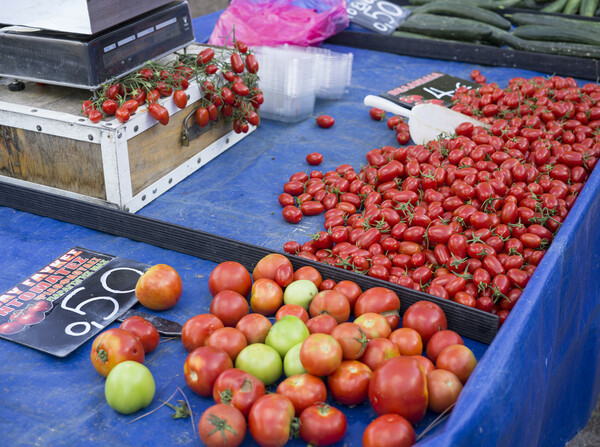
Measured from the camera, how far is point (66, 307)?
5.53 feet

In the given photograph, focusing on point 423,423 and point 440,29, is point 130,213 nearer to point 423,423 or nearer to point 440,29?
point 423,423

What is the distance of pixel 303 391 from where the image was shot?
51.8 inches

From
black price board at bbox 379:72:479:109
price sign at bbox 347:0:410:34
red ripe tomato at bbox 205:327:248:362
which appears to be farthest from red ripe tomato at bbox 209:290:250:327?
price sign at bbox 347:0:410:34

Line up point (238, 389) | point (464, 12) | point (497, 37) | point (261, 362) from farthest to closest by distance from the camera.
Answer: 1. point (464, 12)
2. point (497, 37)
3. point (261, 362)
4. point (238, 389)

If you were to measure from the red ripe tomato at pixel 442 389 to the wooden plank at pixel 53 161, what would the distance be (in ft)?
4.56

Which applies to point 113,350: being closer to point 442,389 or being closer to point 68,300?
point 68,300

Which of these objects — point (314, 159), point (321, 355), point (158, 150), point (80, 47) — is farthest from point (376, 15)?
point (321, 355)

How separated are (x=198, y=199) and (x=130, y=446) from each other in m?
1.23

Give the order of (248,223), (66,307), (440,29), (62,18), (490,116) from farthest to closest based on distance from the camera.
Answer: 1. (440,29)
2. (490,116)
3. (248,223)
4. (62,18)
5. (66,307)

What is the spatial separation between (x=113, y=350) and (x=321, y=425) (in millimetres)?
552

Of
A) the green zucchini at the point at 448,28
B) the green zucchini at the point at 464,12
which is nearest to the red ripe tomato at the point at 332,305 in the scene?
the green zucchini at the point at 448,28

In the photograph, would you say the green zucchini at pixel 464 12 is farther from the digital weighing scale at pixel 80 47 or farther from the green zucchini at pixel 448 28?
the digital weighing scale at pixel 80 47

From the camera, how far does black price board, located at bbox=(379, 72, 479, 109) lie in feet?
10.5

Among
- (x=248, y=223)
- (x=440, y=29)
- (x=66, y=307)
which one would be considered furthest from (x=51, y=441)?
(x=440, y=29)
